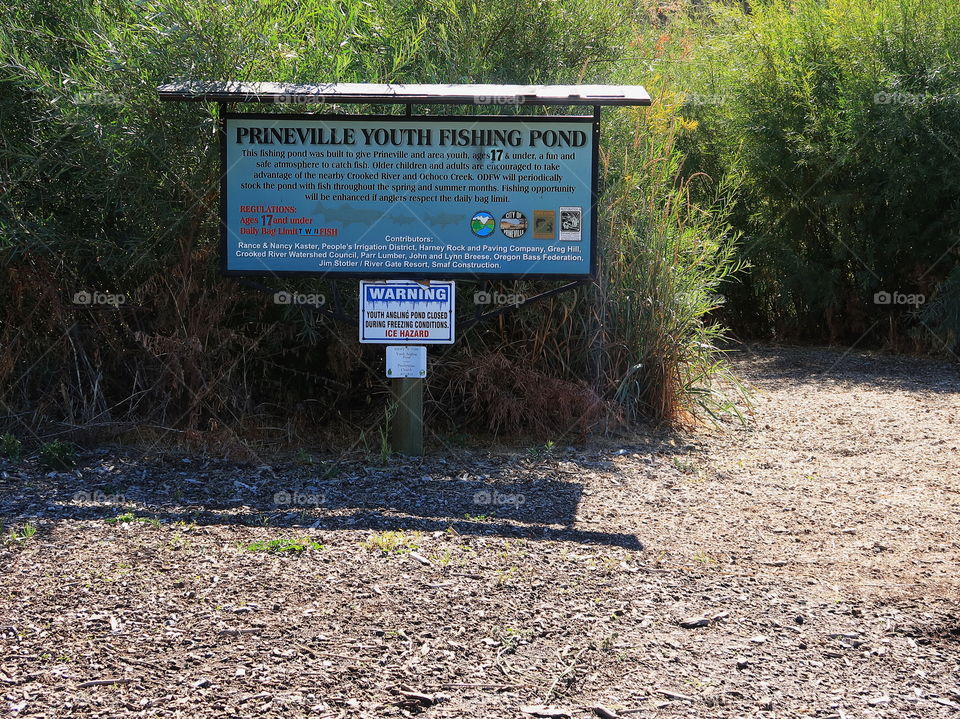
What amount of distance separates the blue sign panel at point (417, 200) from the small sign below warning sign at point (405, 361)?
43cm

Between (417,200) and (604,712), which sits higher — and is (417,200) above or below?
above

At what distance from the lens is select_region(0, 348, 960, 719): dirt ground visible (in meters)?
3.18

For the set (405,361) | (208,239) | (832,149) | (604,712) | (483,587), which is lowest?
(604,712)

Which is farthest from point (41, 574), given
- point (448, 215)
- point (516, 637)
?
point (448, 215)

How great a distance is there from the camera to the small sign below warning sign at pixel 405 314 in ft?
19.7

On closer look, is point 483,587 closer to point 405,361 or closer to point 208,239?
A: point 405,361

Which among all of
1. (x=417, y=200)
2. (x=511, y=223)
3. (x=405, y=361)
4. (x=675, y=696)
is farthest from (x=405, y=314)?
(x=675, y=696)

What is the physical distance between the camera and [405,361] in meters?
6.04

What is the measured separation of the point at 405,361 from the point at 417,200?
91 cm

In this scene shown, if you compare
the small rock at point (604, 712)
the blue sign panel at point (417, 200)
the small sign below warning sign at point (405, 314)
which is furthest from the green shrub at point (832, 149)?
the small rock at point (604, 712)

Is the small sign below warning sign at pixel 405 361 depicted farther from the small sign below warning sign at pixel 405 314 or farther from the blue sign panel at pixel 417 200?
the blue sign panel at pixel 417 200

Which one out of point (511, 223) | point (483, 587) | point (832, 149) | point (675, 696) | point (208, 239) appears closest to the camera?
point (675, 696)

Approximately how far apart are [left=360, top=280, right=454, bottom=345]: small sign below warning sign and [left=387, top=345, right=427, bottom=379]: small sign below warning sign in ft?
0.16

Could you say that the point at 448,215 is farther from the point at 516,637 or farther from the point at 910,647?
the point at 910,647
